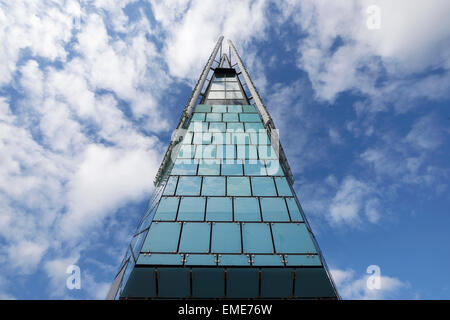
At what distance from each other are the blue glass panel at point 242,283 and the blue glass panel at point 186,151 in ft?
31.1

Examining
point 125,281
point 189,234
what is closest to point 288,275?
point 189,234

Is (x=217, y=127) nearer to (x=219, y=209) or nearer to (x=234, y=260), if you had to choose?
(x=219, y=209)

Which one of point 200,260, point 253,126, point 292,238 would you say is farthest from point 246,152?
point 200,260

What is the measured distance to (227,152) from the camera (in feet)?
61.8

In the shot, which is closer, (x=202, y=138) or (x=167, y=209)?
(x=167, y=209)

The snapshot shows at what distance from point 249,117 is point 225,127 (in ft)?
10.7

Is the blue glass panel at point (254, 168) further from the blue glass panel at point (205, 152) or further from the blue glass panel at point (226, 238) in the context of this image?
the blue glass panel at point (226, 238)

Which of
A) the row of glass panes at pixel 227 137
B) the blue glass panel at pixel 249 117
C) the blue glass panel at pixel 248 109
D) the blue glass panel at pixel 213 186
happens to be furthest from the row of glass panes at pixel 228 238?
the blue glass panel at pixel 248 109

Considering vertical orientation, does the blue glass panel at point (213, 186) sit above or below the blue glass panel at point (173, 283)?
above

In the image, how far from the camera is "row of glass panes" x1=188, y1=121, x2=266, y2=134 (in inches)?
865

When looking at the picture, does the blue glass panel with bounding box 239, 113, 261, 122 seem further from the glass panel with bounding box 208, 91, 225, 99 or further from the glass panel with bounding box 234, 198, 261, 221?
the glass panel with bounding box 234, 198, 261, 221

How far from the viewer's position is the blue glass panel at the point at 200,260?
10.9 metres
